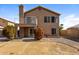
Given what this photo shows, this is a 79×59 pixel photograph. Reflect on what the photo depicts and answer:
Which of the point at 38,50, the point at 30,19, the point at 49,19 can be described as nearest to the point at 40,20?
the point at 49,19

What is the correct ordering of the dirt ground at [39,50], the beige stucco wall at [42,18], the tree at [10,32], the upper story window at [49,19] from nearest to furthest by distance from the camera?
the dirt ground at [39,50], the tree at [10,32], the beige stucco wall at [42,18], the upper story window at [49,19]

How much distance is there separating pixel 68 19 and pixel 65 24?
0.29 meters

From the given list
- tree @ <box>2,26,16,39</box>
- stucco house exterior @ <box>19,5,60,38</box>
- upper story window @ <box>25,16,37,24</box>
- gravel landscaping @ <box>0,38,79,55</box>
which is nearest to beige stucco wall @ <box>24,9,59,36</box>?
stucco house exterior @ <box>19,5,60,38</box>

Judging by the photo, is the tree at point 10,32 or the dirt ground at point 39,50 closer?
the dirt ground at point 39,50

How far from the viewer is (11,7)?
756cm

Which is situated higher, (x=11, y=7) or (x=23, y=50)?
(x=11, y=7)

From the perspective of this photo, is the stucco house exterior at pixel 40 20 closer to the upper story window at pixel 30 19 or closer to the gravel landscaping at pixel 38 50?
the upper story window at pixel 30 19

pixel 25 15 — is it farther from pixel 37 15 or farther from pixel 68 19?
pixel 68 19

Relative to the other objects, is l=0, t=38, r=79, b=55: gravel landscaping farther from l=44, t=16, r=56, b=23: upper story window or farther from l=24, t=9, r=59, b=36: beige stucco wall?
l=44, t=16, r=56, b=23: upper story window

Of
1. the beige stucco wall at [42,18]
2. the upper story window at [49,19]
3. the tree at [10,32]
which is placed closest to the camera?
the tree at [10,32]

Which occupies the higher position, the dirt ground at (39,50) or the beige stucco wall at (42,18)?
the beige stucco wall at (42,18)

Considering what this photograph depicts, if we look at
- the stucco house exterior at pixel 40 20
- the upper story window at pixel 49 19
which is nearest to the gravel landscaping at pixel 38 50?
the stucco house exterior at pixel 40 20
